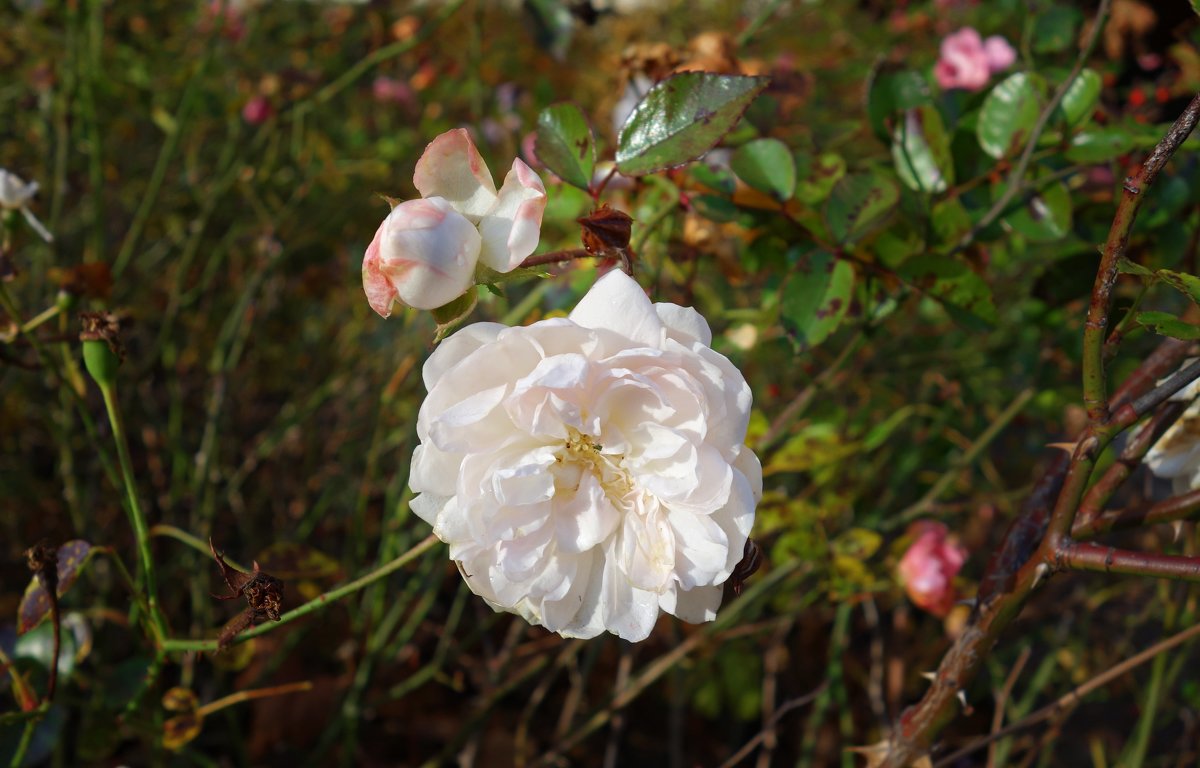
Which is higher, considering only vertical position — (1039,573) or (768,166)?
(768,166)

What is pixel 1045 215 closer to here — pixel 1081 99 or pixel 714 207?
pixel 1081 99

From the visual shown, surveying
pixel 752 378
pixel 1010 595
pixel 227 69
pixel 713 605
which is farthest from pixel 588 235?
pixel 227 69

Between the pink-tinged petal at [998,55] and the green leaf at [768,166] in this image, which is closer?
the green leaf at [768,166]

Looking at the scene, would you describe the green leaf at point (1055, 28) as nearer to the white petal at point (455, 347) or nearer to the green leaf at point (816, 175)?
the green leaf at point (816, 175)

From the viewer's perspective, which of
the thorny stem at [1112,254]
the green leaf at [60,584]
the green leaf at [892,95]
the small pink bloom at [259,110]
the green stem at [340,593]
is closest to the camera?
the thorny stem at [1112,254]

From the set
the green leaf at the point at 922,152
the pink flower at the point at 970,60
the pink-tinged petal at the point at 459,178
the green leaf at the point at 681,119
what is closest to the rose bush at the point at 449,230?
the pink-tinged petal at the point at 459,178

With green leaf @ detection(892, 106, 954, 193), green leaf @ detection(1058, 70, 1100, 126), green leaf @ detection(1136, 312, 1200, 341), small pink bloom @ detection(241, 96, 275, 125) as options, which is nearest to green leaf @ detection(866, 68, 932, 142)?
green leaf @ detection(892, 106, 954, 193)

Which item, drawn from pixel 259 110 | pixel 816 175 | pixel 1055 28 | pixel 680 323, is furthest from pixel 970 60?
pixel 259 110
